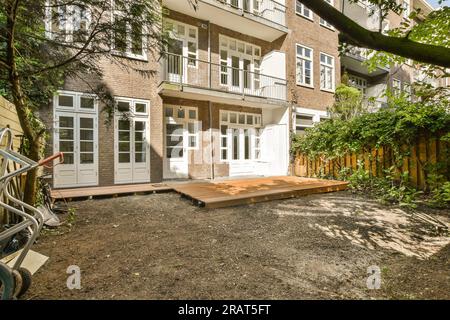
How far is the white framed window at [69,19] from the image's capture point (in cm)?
332

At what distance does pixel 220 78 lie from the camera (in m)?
11.2

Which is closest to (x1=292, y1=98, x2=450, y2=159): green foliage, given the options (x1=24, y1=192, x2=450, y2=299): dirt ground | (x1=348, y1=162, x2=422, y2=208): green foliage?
(x1=348, y1=162, x2=422, y2=208): green foliage

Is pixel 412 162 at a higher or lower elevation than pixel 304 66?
lower

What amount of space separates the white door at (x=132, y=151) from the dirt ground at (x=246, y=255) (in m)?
3.36

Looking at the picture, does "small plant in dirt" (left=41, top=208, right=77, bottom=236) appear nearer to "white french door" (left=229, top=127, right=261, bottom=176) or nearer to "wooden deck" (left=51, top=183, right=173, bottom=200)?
"wooden deck" (left=51, top=183, right=173, bottom=200)

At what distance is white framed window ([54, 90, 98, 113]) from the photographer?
24.9ft

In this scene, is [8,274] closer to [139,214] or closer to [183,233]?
[183,233]

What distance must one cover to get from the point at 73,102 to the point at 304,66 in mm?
11346

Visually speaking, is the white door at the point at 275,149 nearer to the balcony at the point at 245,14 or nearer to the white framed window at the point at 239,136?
the white framed window at the point at 239,136

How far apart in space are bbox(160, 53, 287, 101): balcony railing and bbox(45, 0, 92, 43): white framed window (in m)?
5.50

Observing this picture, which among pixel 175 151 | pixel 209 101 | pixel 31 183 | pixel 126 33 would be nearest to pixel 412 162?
pixel 209 101

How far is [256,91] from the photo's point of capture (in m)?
12.3

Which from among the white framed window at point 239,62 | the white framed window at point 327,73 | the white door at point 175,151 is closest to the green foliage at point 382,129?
the white framed window at point 239,62

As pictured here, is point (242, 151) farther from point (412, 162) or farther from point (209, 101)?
point (412, 162)
